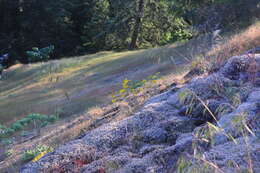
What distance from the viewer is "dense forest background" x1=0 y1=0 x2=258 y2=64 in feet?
96.8

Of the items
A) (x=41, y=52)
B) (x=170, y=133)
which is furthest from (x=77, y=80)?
(x=170, y=133)

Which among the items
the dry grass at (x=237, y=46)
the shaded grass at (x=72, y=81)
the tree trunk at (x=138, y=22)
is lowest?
the shaded grass at (x=72, y=81)

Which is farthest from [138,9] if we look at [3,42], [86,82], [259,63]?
[259,63]

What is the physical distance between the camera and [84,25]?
1550 inches

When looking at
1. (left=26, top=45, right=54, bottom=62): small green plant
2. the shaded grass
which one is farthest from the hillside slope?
(left=26, top=45, right=54, bottom=62): small green plant

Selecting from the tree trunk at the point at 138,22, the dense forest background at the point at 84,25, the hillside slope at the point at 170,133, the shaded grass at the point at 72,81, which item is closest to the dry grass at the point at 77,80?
the shaded grass at the point at 72,81

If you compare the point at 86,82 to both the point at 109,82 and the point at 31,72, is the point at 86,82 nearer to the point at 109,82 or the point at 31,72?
the point at 109,82

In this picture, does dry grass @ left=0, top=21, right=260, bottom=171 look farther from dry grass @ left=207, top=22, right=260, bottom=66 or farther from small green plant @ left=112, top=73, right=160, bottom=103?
dry grass @ left=207, top=22, right=260, bottom=66

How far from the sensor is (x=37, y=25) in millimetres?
38562

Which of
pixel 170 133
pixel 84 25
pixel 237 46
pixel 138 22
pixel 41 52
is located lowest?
pixel 41 52

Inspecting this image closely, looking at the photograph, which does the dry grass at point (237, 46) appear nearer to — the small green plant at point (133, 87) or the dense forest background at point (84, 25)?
the small green plant at point (133, 87)

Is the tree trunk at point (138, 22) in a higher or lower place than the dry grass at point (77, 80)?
higher

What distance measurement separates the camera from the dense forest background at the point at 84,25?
2950 centimetres

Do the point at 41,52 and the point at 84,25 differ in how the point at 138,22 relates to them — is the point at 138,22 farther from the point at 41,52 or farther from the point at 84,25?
the point at 84,25
